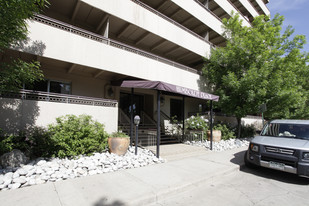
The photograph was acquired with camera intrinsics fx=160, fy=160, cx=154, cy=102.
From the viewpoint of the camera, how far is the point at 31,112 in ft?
17.7

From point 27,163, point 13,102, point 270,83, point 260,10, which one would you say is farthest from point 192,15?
point 260,10

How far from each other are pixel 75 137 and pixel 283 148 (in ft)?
21.4

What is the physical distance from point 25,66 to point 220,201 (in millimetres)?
5910

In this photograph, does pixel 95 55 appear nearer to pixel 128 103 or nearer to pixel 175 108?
pixel 128 103

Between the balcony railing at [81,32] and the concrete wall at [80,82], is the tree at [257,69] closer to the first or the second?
the balcony railing at [81,32]

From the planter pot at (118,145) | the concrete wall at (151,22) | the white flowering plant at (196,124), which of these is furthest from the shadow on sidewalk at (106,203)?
the concrete wall at (151,22)

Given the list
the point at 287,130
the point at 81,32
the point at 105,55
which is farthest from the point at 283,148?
the point at 81,32

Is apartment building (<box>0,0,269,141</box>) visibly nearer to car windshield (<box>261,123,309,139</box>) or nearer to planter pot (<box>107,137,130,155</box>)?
planter pot (<box>107,137,130,155</box>)

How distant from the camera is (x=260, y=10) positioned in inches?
805

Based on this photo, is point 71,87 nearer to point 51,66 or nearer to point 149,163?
point 51,66

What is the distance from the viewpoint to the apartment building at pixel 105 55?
5.87 m

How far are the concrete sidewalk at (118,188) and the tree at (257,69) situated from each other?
6531 millimetres

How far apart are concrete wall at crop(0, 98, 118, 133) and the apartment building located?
24mm

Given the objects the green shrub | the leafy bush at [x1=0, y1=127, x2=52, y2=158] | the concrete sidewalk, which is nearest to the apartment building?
the leafy bush at [x1=0, y1=127, x2=52, y2=158]
